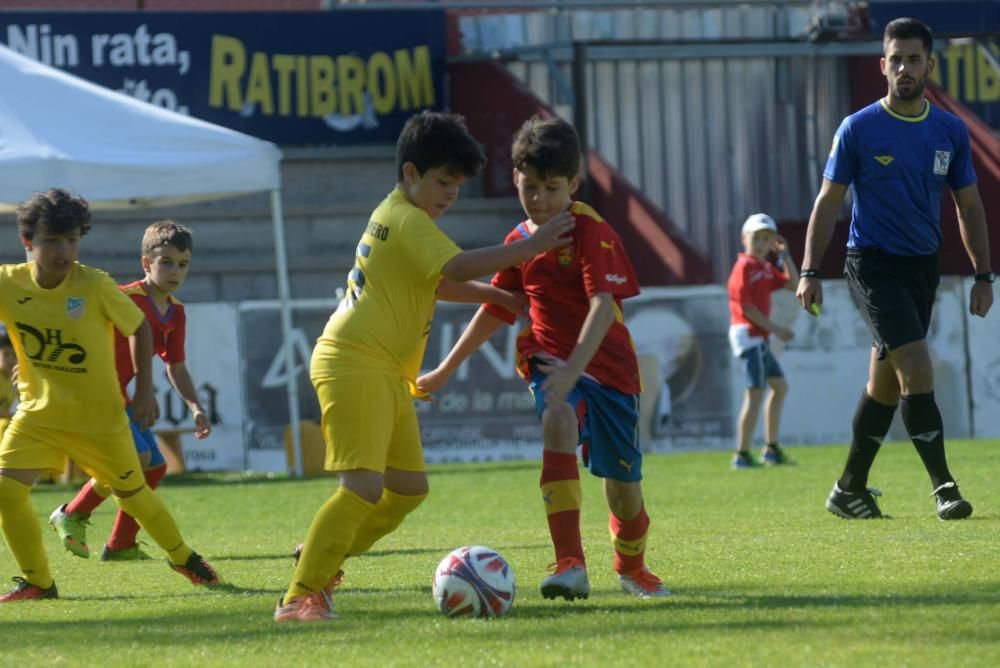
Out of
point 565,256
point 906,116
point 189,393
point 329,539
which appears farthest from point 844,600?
point 189,393

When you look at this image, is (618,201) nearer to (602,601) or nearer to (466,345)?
(466,345)

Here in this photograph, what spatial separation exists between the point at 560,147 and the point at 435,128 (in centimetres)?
43

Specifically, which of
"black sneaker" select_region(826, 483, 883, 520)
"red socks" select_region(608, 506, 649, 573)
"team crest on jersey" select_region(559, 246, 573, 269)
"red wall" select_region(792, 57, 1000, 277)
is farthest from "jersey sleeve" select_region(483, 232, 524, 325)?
"red wall" select_region(792, 57, 1000, 277)

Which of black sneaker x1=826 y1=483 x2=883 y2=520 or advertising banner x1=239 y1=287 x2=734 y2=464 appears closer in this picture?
black sneaker x1=826 y1=483 x2=883 y2=520

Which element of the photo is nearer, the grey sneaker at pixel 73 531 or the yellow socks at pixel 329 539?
the yellow socks at pixel 329 539

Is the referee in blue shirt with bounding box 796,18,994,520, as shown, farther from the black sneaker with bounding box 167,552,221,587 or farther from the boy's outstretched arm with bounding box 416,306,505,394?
the black sneaker with bounding box 167,552,221,587

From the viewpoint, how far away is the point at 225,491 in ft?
45.9

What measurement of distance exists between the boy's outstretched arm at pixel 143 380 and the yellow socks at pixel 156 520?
11.6 inches

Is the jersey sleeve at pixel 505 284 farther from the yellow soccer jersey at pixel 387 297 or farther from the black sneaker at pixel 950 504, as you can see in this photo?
the black sneaker at pixel 950 504

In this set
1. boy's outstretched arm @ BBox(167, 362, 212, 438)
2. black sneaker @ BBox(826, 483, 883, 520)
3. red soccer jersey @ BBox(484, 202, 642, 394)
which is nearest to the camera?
red soccer jersey @ BBox(484, 202, 642, 394)

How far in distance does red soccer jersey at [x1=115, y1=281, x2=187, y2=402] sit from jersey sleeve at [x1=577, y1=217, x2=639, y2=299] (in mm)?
3415

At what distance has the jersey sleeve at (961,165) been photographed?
829 cm

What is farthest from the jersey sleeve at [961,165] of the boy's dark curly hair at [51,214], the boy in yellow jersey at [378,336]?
the boy's dark curly hair at [51,214]

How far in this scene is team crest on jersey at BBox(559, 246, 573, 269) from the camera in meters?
5.87
